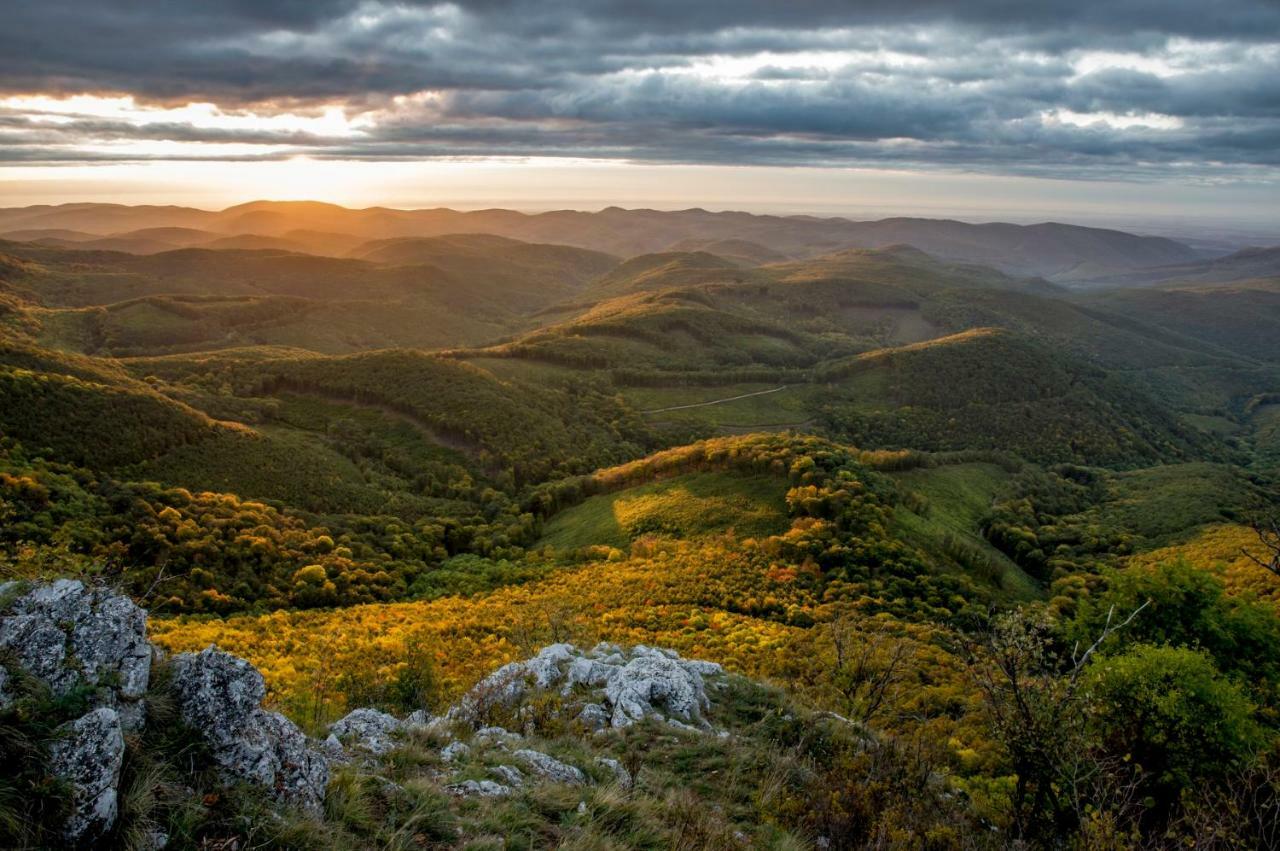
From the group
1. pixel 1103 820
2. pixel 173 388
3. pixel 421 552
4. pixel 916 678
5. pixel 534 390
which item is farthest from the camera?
pixel 534 390

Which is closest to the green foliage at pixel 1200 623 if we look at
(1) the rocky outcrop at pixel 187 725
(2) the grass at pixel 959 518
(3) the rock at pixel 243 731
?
(2) the grass at pixel 959 518

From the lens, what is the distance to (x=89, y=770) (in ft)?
26.2

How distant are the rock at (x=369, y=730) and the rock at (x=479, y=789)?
2.19m

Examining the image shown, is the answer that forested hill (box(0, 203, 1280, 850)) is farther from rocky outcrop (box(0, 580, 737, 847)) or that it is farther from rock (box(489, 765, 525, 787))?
rocky outcrop (box(0, 580, 737, 847))

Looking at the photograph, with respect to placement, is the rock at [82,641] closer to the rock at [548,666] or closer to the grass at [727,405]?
the rock at [548,666]

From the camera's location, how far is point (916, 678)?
100 feet

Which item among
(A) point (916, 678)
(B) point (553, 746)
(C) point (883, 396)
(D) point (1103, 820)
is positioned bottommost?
(C) point (883, 396)

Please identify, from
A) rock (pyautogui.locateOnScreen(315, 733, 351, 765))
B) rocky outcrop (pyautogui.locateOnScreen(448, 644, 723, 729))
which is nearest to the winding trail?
rocky outcrop (pyautogui.locateOnScreen(448, 644, 723, 729))

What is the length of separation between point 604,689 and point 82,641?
47.4 ft

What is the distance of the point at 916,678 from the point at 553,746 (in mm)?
21360

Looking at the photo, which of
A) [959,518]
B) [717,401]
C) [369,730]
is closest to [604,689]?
[369,730]

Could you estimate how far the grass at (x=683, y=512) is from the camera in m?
59.2

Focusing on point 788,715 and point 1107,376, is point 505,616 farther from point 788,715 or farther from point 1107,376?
point 1107,376

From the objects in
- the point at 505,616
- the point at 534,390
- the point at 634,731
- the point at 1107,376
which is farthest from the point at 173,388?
the point at 1107,376
